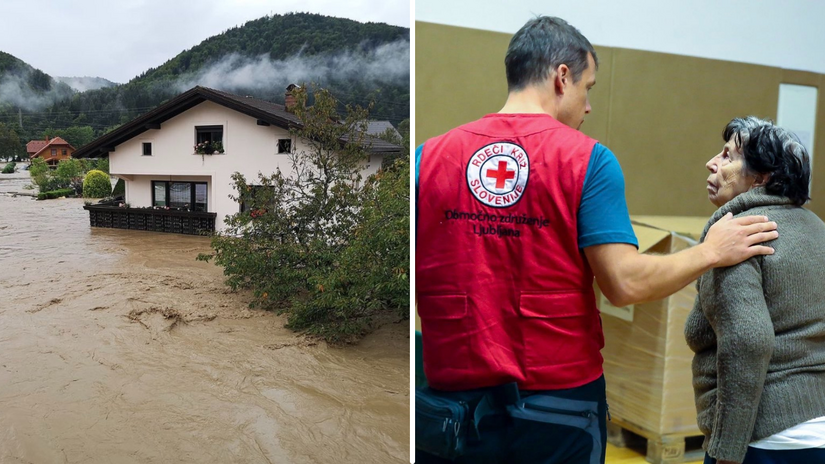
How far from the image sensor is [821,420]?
4.07 ft

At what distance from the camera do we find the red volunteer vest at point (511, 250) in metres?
1.27

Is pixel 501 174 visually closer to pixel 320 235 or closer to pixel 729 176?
pixel 729 176

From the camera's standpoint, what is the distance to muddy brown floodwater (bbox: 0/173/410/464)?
2.76 metres

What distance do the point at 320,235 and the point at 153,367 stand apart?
0.96m

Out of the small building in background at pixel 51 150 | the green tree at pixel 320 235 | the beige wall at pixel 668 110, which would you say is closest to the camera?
the beige wall at pixel 668 110

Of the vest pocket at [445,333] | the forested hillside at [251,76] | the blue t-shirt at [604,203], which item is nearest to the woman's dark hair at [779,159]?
the blue t-shirt at [604,203]

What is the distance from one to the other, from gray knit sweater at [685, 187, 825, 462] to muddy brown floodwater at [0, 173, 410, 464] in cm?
203

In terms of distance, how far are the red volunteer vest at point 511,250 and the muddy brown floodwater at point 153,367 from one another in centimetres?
172

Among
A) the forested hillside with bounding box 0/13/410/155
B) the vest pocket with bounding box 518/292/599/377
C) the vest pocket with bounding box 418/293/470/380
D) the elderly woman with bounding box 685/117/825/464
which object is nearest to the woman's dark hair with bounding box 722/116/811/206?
the elderly woman with bounding box 685/117/825/464

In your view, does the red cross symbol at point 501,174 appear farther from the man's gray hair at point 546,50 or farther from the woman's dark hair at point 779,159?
the woman's dark hair at point 779,159

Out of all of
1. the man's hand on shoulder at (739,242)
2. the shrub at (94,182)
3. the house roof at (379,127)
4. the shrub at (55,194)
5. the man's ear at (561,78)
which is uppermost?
the house roof at (379,127)

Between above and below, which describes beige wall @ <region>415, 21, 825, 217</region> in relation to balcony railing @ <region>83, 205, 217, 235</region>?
above

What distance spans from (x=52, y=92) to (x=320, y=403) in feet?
5.77

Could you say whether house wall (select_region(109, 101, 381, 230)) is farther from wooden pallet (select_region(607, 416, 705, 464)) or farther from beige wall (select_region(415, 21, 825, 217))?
wooden pallet (select_region(607, 416, 705, 464))
